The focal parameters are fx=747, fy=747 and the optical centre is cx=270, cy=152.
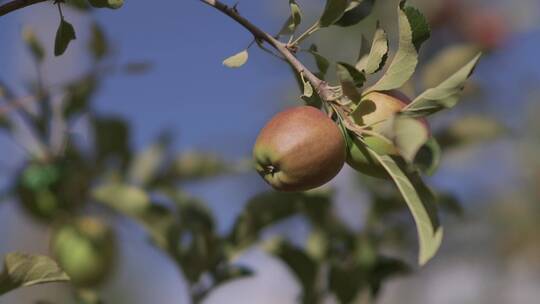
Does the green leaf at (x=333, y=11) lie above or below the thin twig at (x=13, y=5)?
below

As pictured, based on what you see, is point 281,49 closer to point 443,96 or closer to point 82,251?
point 443,96

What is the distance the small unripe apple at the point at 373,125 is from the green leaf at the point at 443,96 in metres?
0.02

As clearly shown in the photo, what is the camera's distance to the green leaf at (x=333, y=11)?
2.14 ft

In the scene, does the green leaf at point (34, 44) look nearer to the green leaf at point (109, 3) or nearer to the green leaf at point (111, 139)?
the green leaf at point (111, 139)

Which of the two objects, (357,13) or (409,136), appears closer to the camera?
(409,136)

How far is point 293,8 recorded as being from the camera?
2.15 feet

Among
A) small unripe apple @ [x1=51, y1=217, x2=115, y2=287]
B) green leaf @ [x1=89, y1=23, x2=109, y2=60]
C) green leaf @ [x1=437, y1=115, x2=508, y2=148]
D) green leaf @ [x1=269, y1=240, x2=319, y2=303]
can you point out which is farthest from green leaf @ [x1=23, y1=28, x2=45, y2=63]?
green leaf @ [x1=437, y1=115, x2=508, y2=148]

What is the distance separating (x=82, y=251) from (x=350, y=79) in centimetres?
92

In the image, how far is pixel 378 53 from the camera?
0.63 m

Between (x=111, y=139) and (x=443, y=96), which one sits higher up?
(x=443, y=96)

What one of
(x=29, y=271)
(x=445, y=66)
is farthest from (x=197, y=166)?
(x=29, y=271)

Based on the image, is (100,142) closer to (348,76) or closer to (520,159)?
(348,76)

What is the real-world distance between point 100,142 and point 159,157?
0.12 meters

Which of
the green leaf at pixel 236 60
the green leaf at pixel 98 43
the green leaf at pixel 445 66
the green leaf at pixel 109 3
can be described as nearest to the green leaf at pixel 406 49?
the green leaf at pixel 236 60
